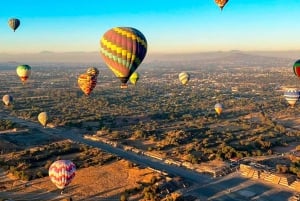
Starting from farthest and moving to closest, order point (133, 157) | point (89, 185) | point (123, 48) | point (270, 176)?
point (133, 157) → point (123, 48) → point (270, 176) → point (89, 185)

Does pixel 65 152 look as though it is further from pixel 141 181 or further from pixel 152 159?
pixel 141 181

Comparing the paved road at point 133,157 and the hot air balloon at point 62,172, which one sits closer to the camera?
the hot air balloon at point 62,172

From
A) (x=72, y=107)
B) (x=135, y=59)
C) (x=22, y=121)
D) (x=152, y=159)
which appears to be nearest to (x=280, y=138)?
(x=152, y=159)

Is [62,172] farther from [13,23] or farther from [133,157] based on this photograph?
[13,23]

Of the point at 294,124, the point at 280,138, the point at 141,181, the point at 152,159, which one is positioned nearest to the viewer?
the point at 141,181

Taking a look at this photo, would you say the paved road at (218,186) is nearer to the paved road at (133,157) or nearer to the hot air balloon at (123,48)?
the paved road at (133,157)

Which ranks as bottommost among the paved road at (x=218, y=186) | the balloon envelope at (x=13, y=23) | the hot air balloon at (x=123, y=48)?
the paved road at (x=218, y=186)

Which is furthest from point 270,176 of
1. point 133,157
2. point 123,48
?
point 123,48

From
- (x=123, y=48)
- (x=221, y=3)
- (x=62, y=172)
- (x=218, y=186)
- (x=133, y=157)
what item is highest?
(x=221, y=3)

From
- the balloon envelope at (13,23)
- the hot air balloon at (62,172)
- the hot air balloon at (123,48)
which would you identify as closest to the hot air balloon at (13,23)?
the balloon envelope at (13,23)
